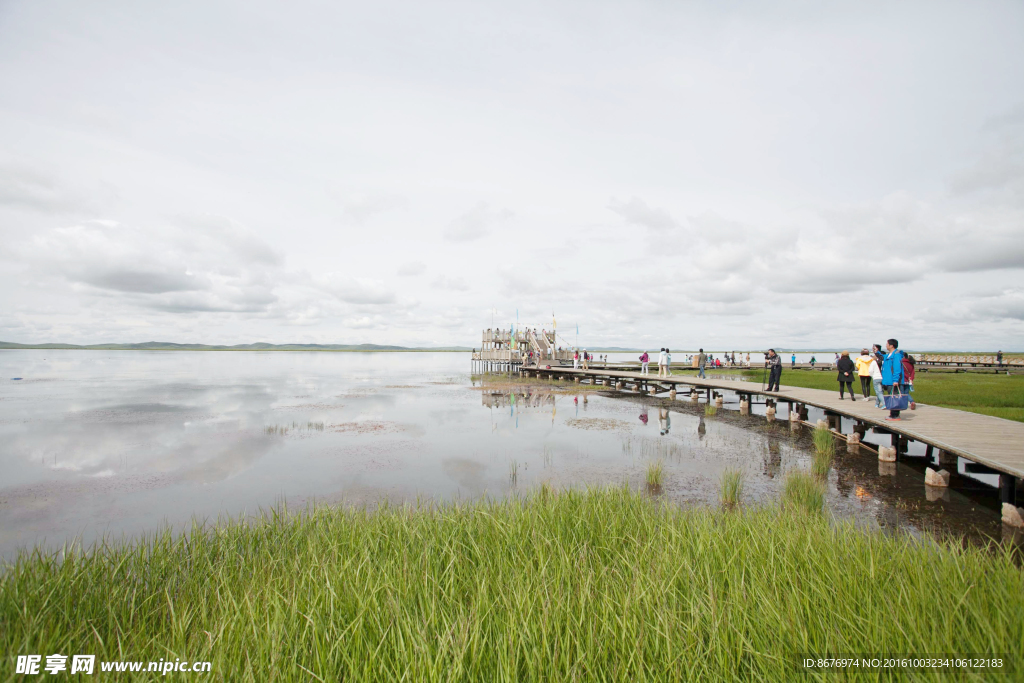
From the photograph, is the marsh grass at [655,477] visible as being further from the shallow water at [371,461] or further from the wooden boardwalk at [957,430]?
the wooden boardwalk at [957,430]

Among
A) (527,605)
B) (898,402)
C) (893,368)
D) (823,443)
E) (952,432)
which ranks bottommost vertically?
(823,443)

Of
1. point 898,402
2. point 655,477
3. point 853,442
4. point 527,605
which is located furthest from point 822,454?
point 527,605

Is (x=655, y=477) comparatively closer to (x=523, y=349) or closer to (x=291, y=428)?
(x=291, y=428)

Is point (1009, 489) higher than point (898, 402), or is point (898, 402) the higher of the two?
point (898, 402)

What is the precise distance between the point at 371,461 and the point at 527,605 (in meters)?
10.0

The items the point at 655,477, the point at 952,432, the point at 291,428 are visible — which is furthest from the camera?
the point at 291,428

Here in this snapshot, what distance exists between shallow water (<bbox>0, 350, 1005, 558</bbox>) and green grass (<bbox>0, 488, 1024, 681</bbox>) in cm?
235

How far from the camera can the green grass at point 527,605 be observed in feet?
10.3

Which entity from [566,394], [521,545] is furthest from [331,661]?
[566,394]

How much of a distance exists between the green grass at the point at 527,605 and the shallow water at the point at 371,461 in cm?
235

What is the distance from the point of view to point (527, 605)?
12.3 feet

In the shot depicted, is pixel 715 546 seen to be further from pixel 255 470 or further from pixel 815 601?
pixel 255 470

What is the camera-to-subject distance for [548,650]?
125 inches

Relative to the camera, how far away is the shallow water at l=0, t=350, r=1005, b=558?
28.8 feet
